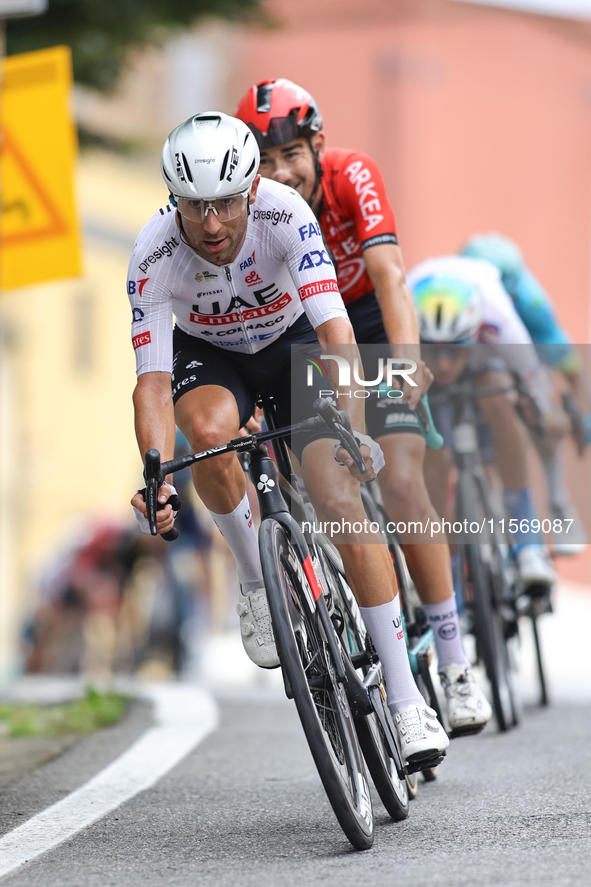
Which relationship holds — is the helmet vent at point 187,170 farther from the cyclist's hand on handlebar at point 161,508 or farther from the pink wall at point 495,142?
the pink wall at point 495,142

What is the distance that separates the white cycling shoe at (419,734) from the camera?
414cm

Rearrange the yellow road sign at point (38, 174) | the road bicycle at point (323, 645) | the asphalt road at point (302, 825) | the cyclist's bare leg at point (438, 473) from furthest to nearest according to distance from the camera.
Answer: the yellow road sign at point (38, 174) → the cyclist's bare leg at point (438, 473) → the road bicycle at point (323, 645) → the asphalt road at point (302, 825)

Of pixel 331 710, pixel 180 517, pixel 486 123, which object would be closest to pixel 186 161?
pixel 331 710

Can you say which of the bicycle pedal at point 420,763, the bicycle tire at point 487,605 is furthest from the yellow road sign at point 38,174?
the bicycle pedal at point 420,763

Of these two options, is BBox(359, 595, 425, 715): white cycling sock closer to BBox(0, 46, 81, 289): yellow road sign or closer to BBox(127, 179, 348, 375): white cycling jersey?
BBox(127, 179, 348, 375): white cycling jersey

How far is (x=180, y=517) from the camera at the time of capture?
10.9 meters

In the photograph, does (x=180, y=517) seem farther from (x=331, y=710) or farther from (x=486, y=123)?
(x=486, y=123)

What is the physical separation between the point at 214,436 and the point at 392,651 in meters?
0.92

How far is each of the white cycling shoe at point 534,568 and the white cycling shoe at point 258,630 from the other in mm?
2998

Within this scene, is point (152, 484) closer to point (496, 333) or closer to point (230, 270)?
point (230, 270)

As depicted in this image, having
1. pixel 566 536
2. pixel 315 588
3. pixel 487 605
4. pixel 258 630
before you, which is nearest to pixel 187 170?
pixel 315 588

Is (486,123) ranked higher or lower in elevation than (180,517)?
higher

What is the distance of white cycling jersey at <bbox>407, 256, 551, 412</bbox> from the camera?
6734 millimetres

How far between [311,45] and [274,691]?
23.2 metres
